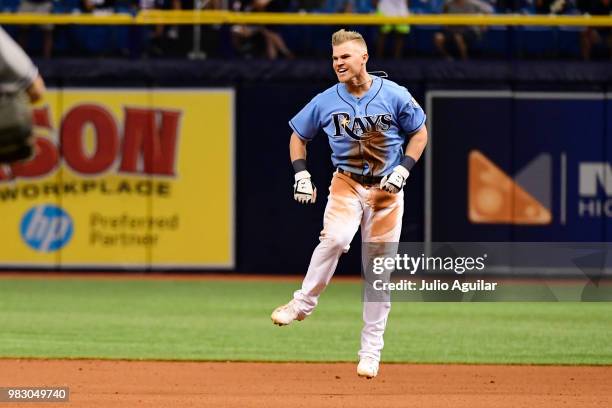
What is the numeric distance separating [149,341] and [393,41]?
25.9 ft

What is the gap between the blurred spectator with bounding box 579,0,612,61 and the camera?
19.5 m

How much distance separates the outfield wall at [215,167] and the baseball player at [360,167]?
10.2 metres

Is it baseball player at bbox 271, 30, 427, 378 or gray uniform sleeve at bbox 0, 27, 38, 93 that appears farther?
baseball player at bbox 271, 30, 427, 378

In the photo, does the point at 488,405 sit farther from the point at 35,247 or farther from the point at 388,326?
the point at 35,247

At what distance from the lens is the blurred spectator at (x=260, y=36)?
1973 cm

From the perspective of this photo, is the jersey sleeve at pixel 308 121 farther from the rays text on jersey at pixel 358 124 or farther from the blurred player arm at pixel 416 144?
the blurred player arm at pixel 416 144

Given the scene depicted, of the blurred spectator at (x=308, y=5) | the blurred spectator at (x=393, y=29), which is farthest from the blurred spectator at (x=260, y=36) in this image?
the blurred spectator at (x=393, y=29)

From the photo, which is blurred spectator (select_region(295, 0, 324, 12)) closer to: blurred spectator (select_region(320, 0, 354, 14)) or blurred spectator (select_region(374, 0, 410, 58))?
blurred spectator (select_region(320, 0, 354, 14))

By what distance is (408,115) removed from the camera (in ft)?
30.6

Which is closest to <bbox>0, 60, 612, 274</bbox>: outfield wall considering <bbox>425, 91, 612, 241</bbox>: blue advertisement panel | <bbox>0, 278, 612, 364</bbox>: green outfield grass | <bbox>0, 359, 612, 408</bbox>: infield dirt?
<bbox>425, 91, 612, 241</bbox>: blue advertisement panel

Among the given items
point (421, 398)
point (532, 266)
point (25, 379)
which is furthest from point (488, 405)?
point (532, 266)

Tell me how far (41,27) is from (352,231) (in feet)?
38.1

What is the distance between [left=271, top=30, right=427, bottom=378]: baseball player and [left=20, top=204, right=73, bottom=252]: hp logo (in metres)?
10.8

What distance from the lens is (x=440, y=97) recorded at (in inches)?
777
